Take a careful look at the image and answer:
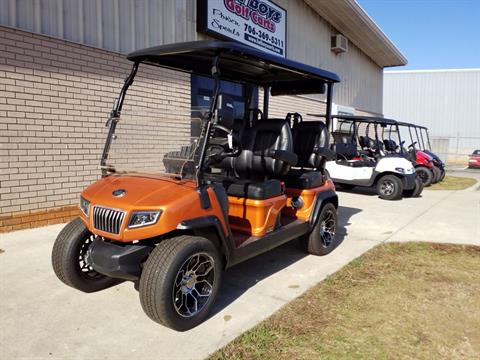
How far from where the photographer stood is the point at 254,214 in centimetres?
370

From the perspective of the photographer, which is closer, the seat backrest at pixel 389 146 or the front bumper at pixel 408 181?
the front bumper at pixel 408 181

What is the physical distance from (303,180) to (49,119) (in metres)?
3.62

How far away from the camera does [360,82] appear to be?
17203 mm

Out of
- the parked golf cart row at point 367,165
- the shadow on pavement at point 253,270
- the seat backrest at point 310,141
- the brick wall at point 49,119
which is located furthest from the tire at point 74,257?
the parked golf cart row at point 367,165

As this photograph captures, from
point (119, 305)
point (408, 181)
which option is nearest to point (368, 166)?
point (408, 181)

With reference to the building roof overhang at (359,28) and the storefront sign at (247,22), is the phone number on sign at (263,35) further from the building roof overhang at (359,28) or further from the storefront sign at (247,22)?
the building roof overhang at (359,28)

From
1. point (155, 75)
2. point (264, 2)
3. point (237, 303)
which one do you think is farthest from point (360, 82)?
point (237, 303)

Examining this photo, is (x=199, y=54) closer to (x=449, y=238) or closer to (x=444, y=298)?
(x=444, y=298)

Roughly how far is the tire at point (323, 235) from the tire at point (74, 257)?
7.80 feet

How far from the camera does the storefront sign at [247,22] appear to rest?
25.5ft

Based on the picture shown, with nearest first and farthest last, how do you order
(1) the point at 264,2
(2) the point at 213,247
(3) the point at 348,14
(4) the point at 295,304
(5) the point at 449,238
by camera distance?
(2) the point at 213,247 < (4) the point at 295,304 < (5) the point at 449,238 < (1) the point at 264,2 < (3) the point at 348,14

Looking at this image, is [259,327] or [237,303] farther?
[237,303]

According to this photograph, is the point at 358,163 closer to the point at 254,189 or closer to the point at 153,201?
the point at 254,189

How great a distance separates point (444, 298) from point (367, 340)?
119 centimetres
